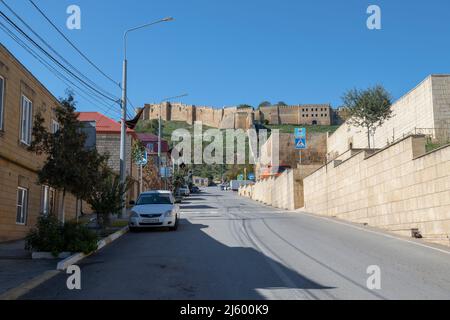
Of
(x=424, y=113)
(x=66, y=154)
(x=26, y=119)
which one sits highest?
(x=424, y=113)

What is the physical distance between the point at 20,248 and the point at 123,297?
7657 mm

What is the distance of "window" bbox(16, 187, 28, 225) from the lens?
690 inches

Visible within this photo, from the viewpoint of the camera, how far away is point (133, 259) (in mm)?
11531

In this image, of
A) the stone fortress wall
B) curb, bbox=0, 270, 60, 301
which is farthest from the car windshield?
the stone fortress wall

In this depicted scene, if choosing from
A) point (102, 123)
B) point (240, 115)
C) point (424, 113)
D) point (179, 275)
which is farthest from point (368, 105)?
point (240, 115)

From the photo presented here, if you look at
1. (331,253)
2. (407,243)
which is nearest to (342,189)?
(407,243)

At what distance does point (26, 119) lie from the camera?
17.9 m

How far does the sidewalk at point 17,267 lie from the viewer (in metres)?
8.63

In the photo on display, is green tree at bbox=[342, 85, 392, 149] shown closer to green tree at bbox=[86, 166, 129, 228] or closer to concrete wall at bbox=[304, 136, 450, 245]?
concrete wall at bbox=[304, 136, 450, 245]

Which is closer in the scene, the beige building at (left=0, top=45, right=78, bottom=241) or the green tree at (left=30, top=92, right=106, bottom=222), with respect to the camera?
the green tree at (left=30, top=92, right=106, bottom=222)

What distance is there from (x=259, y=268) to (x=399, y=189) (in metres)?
9.24

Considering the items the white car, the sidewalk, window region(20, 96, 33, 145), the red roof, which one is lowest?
the sidewalk

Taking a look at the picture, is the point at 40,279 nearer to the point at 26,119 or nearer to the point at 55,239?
the point at 55,239

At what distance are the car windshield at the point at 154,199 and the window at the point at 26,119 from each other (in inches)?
201
